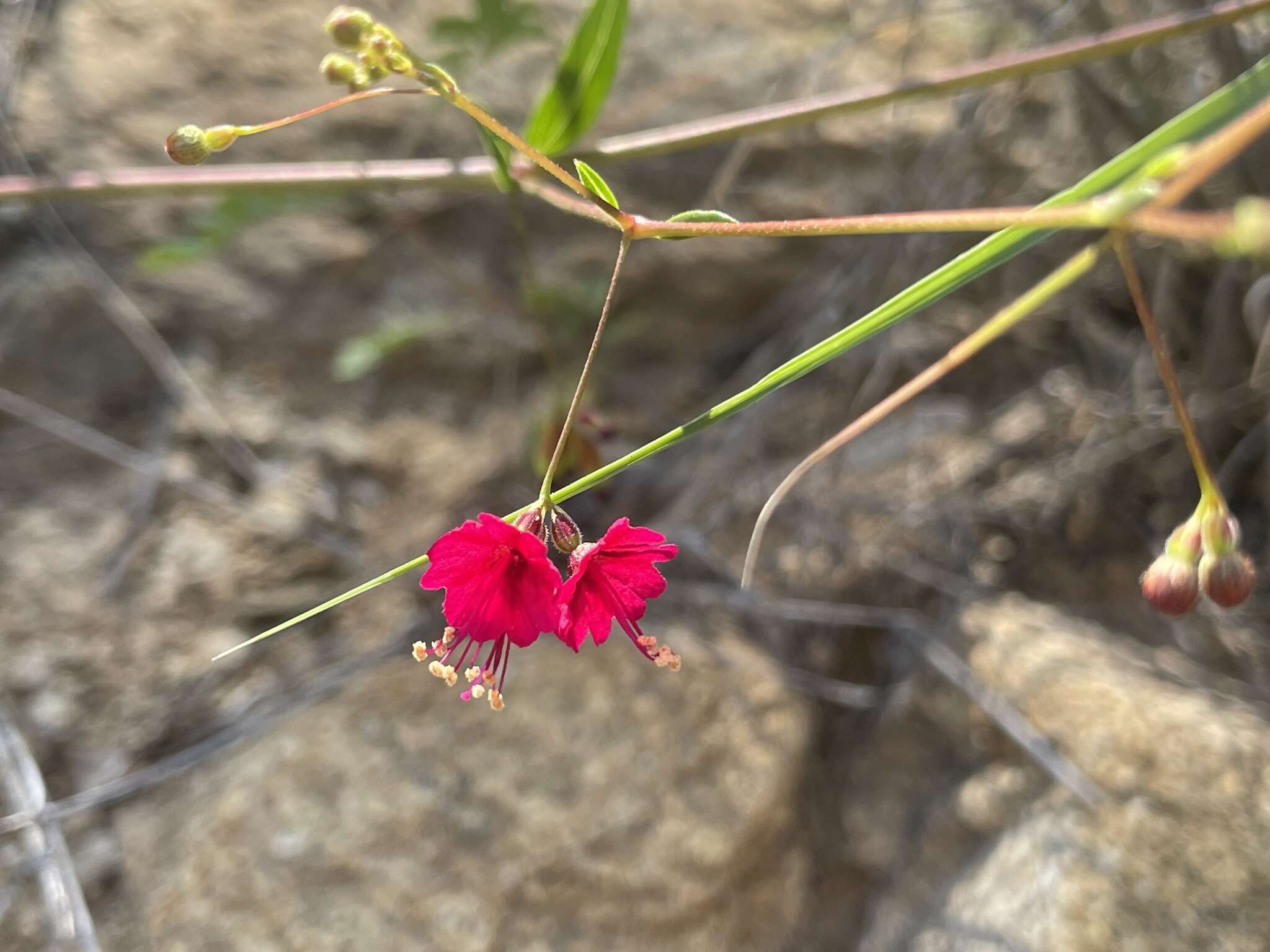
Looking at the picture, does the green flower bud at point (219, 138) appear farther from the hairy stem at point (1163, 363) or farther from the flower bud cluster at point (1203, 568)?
the flower bud cluster at point (1203, 568)

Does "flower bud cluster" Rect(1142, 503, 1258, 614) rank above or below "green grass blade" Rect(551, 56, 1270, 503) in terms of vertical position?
below

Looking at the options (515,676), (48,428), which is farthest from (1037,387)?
(48,428)

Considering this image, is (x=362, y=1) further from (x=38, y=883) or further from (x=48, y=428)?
(x=38, y=883)

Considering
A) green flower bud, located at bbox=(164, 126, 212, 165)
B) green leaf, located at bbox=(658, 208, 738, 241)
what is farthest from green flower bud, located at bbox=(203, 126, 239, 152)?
green leaf, located at bbox=(658, 208, 738, 241)

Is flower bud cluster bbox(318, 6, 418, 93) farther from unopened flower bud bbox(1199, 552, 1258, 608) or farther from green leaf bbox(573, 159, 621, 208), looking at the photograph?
unopened flower bud bbox(1199, 552, 1258, 608)

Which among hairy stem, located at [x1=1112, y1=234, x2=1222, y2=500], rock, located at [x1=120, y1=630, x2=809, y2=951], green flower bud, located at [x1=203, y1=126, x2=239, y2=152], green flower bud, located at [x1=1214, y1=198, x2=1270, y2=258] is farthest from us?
rock, located at [x1=120, y1=630, x2=809, y2=951]
